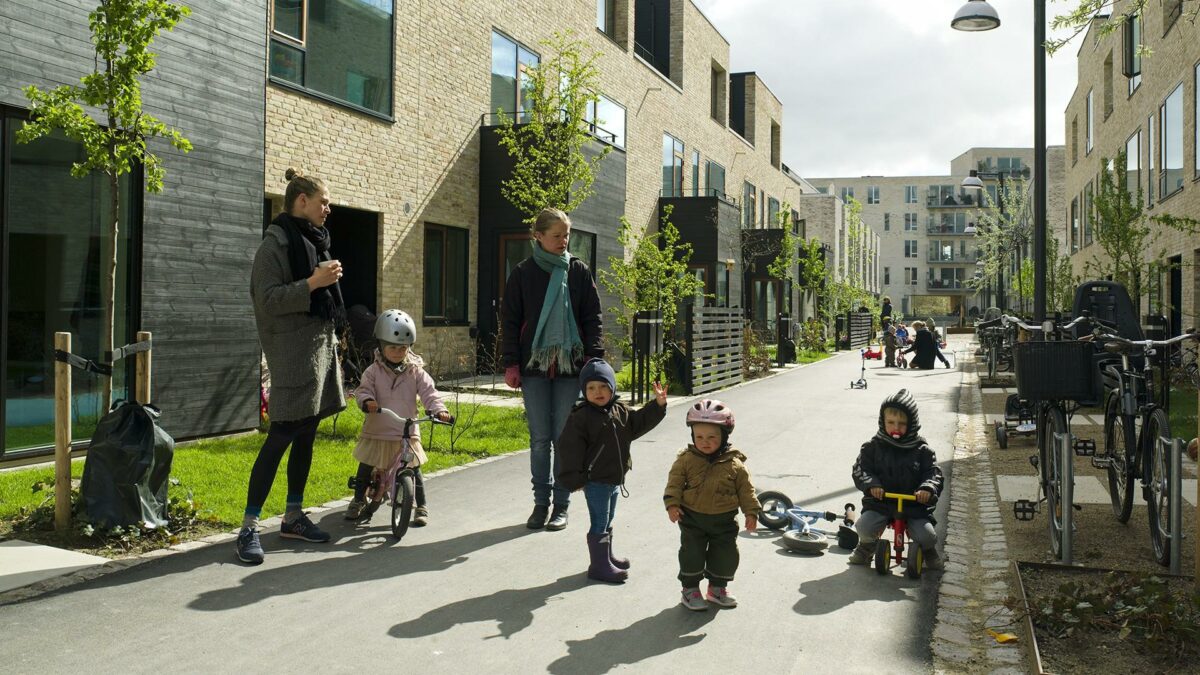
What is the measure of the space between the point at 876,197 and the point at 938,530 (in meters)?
104

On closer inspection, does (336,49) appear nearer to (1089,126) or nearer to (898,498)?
(898,498)

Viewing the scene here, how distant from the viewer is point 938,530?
6547mm

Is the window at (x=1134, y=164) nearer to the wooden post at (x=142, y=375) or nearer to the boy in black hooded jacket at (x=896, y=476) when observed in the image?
the boy in black hooded jacket at (x=896, y=476)

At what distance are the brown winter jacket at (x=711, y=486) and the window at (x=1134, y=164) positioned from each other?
23727mm

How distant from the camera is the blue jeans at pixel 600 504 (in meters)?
5.20

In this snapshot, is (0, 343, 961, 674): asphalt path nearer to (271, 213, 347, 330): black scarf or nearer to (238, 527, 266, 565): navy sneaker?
(238, 527, 266, 565): navy sneaker

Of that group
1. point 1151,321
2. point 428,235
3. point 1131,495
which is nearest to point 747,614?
point 1131,495

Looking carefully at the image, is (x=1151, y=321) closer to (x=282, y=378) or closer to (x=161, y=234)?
(x=282, y=378)

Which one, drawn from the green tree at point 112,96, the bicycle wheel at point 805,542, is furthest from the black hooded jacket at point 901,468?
the green tree at point 112,96

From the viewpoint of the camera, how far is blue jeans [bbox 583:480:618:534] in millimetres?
5203

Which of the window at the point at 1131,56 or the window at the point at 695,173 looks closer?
the window at the point at 1131,56

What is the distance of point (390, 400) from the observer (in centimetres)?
639

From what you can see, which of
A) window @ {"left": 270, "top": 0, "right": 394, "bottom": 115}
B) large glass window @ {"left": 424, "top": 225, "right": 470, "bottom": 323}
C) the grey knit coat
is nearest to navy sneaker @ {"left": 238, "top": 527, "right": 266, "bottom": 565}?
the grey knit coat

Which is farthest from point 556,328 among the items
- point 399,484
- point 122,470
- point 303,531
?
point 122,470
